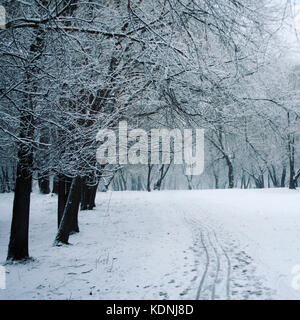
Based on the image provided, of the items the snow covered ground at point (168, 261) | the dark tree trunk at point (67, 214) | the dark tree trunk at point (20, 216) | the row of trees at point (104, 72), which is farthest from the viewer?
the dark tree trunk at point (67, 214)

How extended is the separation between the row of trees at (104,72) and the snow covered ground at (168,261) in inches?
49.9

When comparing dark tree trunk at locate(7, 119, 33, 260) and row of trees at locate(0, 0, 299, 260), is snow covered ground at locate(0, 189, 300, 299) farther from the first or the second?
row of trees at locate(0, 0, 299, 260)

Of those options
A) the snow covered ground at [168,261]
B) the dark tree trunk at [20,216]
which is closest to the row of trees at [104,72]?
the dark tree trunk at [20,216]

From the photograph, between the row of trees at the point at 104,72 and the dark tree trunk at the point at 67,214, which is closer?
the row of trees at the point at 104,72

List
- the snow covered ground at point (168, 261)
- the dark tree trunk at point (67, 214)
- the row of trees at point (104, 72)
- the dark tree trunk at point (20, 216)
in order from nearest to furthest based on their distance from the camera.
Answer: the row of trees at point (104, 72) < the snow covered ground at point (168, 261) < the dark tree trunk at point (20, 216) < the dark tree trunk at point (67, 214)

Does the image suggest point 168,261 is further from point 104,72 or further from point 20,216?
point 104,72

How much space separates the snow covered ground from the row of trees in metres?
1.27

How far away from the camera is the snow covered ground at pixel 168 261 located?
505 cm

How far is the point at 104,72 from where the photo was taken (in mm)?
5801

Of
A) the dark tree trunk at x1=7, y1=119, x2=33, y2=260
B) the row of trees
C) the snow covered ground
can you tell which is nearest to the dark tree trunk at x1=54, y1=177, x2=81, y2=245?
the row of trees

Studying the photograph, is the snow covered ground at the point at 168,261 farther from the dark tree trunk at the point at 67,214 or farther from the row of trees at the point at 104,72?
the row of trees at the point at 104,72

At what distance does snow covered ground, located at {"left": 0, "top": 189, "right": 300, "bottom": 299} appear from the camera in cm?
505

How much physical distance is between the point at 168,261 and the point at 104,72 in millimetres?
4402

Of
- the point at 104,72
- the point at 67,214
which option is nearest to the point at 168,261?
the point at 67,214
